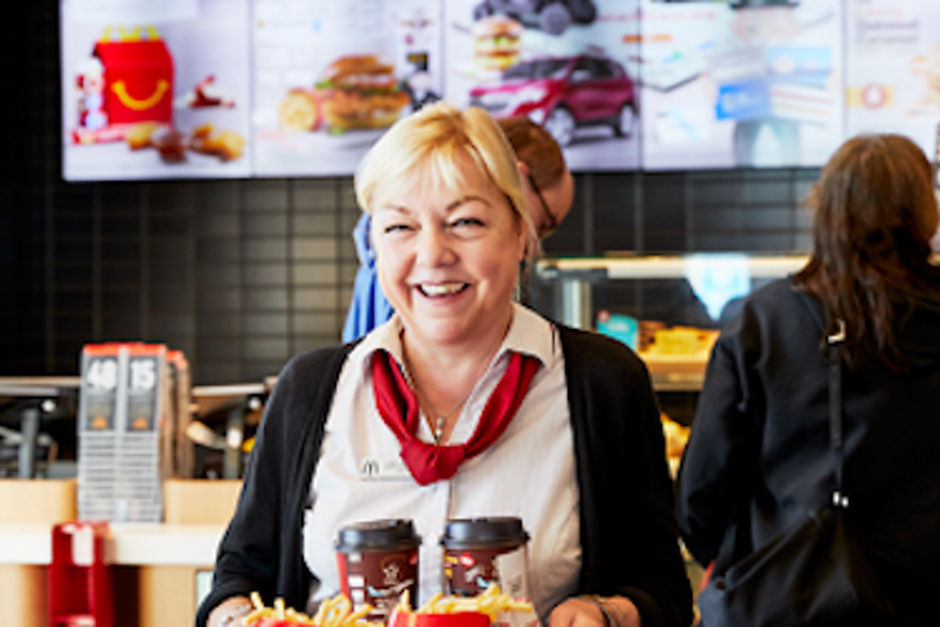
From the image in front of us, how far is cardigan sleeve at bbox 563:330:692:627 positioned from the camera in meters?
1.35

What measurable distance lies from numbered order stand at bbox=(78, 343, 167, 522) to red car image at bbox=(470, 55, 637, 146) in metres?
1.97

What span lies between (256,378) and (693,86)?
2.13m

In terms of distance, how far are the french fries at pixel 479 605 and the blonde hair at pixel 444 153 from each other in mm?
563

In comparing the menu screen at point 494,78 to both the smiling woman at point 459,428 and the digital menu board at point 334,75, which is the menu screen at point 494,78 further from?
the smiling woman at point 459,428

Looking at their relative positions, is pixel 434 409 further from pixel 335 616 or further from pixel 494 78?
pixel 494 78

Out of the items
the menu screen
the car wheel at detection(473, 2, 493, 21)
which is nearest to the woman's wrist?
the menu screen

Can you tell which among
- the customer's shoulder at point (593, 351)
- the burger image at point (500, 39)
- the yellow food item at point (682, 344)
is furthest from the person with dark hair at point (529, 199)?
the burger image at point (500, 39)

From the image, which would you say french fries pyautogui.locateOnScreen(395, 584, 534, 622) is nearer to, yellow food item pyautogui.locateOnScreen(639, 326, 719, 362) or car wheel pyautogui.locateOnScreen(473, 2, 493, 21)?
yellow food item pyautogui.locateOnScreen(639, 326, 719, 362)

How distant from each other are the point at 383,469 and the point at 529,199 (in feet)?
2.75

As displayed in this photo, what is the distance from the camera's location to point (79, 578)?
95.5 inches

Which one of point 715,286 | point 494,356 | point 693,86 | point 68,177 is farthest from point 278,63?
point 494,356

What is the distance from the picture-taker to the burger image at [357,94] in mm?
4129

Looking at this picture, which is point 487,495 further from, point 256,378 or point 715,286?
point 256,378

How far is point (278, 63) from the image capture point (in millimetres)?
4172
